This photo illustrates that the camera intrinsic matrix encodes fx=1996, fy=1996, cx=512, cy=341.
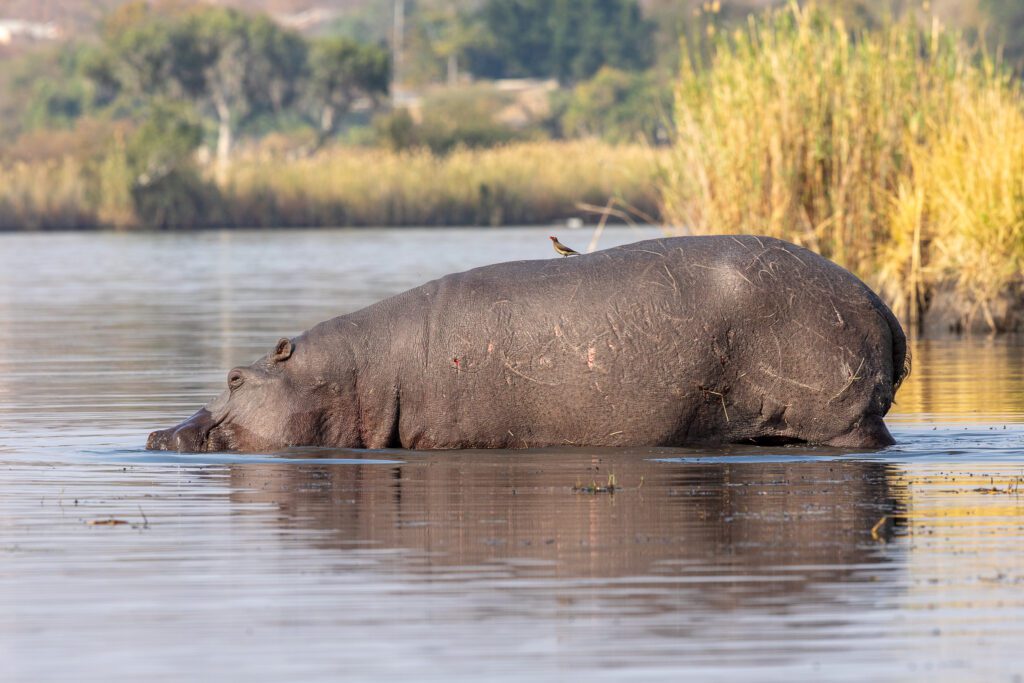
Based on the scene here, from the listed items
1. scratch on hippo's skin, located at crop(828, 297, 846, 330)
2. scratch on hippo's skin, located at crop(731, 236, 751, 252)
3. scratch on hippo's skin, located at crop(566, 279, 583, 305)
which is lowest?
scratch on hippo's skin, located at crop(828, 297, 846, 330)

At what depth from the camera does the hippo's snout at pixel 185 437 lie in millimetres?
9438

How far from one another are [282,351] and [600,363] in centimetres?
Answer: 153

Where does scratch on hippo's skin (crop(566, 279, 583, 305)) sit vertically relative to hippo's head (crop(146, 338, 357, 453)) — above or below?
above

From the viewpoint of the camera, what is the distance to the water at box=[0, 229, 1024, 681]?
507cm

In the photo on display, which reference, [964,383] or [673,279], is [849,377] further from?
[964,383]

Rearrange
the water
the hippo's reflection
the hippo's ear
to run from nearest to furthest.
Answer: the water
the hippo's reflection
the hippo's ear

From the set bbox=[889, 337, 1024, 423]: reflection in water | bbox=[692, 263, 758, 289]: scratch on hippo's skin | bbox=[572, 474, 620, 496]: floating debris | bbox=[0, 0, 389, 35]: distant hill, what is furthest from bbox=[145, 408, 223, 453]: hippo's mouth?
bbox=[0, 0, 389, 35]: distant hill

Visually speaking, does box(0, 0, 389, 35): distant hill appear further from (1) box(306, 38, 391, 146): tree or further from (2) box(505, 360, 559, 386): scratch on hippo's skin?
(2) box(505, 360, 559, 386): scratch on hippo's skin

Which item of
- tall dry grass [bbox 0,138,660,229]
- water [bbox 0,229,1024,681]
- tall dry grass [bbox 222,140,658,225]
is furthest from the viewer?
tall dry grass [bbox 222,140,658,225]

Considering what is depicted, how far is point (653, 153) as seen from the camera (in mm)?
17641

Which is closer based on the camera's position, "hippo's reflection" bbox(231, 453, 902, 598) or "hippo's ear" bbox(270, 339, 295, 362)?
"hippo's reflection" bbox(231, 453, 902, 598)

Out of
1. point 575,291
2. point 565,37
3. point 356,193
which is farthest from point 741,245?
point 565,37

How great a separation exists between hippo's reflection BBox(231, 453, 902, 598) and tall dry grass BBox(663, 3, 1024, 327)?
26.1 feet

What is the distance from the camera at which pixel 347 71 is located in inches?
2685
